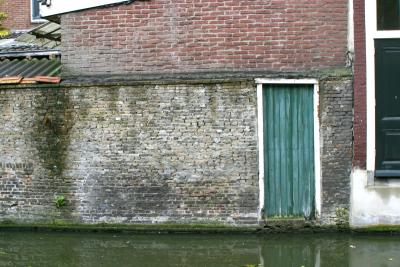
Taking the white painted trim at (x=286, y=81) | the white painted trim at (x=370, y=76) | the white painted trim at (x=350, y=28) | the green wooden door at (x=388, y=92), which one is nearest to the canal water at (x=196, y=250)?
the white painted trim at (x=370, y=76)

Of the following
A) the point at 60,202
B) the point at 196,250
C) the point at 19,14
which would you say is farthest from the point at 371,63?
the point at 19,14

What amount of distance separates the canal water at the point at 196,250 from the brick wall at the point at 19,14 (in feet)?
30.8

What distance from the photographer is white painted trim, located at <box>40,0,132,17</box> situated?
9883 mm

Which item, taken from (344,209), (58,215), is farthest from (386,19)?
(58,215)

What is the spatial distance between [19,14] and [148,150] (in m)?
10.0

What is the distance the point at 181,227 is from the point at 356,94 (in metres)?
3.44

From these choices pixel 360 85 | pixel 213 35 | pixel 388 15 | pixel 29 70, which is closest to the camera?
pixel 360 85

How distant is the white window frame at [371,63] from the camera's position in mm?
9438

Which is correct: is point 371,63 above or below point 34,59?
below

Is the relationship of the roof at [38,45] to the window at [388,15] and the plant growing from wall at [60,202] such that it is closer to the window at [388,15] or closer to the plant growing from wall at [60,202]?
the plant growing from wall at [60,202]

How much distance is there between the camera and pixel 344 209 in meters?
9.61

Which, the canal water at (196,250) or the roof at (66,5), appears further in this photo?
the roof at (66,5)

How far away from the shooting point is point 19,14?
58.9 ft

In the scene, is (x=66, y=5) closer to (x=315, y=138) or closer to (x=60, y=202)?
(x=60, y=202)
